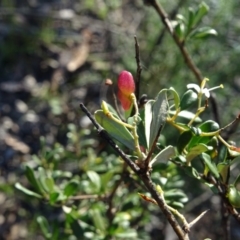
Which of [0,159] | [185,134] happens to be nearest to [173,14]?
[0,159]

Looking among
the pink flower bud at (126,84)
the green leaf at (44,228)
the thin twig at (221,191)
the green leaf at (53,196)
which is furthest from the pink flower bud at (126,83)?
the green leaf at (44,228)

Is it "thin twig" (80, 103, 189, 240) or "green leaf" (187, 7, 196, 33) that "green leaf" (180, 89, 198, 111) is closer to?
"thin twig" (80, 103, 189, 240)

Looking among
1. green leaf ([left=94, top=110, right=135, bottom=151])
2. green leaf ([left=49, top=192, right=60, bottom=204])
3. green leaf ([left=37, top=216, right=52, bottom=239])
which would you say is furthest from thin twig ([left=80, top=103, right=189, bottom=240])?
green leaf ([left=37, top=216, right=52, bottom=239])

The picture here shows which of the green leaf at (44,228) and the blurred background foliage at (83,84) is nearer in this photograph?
the green leaf at (44,228)

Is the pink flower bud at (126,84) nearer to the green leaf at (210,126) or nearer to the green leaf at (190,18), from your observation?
the green leaf at (210,126)

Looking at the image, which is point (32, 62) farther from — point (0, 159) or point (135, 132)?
point (135, 132)

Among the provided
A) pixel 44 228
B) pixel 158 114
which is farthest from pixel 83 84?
pixel 158 114
